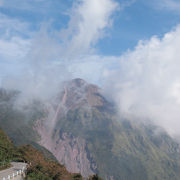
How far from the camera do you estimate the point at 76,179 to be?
67.4 m

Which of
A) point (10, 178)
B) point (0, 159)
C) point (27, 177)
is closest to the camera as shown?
point (10, 178)

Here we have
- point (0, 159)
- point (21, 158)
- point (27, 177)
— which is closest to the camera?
point (27, 177)

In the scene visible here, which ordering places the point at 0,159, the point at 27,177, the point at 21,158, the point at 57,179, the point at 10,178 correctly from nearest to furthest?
the point at 10,178 < the point at 27,177 < the point at 57,179 < the point at 0,159 < the point at 21,158

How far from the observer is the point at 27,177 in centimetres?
5228

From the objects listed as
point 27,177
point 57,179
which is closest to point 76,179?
point 57,179

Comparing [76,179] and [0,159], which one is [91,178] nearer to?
[76,179]

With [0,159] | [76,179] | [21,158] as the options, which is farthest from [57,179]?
[21,158]

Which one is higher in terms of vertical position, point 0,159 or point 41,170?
point 0,159

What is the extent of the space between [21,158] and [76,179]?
67.8 ft

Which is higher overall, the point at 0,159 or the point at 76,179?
the point at 0,159

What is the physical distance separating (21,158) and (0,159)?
44.3 ft

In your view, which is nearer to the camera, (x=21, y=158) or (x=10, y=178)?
(x=10, y=178)

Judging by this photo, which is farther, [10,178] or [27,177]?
[27,177]

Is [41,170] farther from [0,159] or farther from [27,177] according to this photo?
[0,159]
